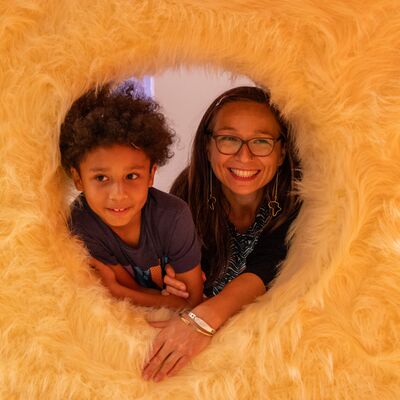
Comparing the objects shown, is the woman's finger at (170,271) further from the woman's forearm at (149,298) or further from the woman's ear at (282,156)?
the woman's ear at (282,156)

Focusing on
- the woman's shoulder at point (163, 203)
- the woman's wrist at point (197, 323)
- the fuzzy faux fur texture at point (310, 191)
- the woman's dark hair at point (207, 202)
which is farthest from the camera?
the woman's dark hair at point (207, 202)

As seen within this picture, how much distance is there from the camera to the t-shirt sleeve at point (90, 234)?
93 centimetres

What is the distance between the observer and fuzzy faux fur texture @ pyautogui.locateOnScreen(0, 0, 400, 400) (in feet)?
2.07

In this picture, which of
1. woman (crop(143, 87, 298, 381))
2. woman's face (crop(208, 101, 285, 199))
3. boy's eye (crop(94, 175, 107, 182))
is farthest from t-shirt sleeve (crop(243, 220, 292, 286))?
boy's eye (crop(94, 175, 107, 182))

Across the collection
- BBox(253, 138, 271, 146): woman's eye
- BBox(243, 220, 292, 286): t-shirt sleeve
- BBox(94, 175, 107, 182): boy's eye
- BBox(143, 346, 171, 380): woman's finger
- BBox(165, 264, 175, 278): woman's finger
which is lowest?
BBox(143, 346, 171, 380): woman's finger

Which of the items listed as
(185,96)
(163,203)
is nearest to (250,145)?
(163,203)

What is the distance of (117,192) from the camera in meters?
0.83

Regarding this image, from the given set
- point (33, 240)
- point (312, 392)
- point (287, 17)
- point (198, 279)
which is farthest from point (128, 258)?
point (287, 17)

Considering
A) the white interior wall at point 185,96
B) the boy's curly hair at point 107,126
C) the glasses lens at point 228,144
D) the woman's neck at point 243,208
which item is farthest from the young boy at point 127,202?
the white interior wall at point 185,96

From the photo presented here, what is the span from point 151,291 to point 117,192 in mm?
249

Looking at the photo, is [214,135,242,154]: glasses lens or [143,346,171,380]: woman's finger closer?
[143,346,171,380]: woman's finger

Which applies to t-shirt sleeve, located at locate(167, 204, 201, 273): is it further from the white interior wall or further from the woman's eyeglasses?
the white interior wall

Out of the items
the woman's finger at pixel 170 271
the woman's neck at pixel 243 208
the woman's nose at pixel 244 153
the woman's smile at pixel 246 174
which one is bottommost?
the woman's finger at pixel 170 271

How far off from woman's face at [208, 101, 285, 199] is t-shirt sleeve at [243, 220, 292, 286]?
0.36 feet
